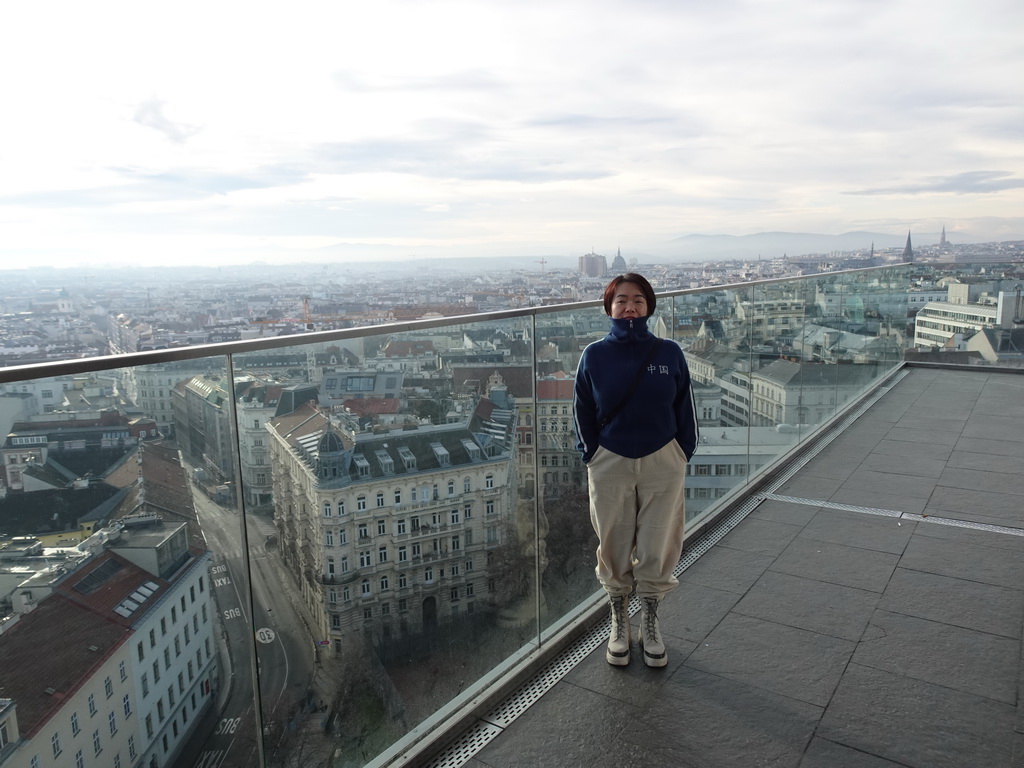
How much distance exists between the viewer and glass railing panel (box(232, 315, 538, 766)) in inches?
71.7

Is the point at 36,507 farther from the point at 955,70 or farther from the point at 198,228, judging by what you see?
the point at 198,228

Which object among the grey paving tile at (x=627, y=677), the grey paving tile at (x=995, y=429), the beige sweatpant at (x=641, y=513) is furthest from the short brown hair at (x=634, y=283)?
the grey paving tile at (x=995, y=429)

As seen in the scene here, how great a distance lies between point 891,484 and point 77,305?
72.7 ft

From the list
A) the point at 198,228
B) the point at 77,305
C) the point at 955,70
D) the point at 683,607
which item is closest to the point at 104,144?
the point at 198,228

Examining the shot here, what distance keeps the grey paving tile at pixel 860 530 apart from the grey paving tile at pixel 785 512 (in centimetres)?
6

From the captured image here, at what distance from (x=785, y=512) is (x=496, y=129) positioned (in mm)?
36990

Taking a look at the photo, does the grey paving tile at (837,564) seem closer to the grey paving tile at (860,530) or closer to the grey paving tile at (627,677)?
the grey paving tile at (860,530)

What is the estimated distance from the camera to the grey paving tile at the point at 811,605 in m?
3.08

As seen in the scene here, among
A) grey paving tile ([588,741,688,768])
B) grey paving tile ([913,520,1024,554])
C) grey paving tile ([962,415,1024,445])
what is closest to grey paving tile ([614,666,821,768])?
grey paving tile ([588,741,688,768])

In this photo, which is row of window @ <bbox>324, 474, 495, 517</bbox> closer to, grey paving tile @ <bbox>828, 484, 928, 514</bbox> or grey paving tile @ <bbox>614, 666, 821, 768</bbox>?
grey paving tile @ <bbox>614, 666, 821, 768</bbox>

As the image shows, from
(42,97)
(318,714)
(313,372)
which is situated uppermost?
(42,97)

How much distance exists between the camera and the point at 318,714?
1.92 metres

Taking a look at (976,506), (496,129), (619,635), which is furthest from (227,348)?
(496,129)

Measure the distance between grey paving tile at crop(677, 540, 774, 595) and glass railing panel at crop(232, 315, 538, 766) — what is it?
4.14 ft
